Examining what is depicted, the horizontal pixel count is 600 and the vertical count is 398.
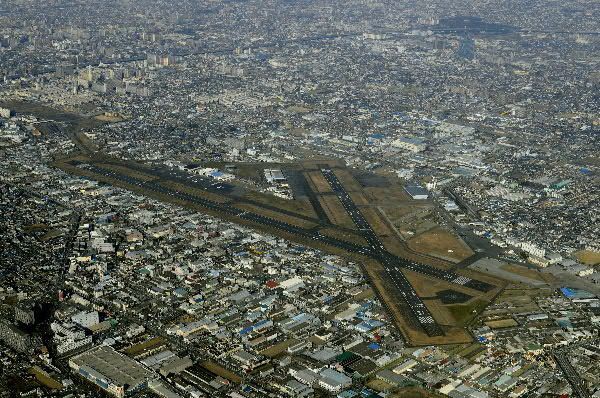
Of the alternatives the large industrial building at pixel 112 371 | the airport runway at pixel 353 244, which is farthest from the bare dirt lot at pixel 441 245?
the large industrial building at pixel 112 371

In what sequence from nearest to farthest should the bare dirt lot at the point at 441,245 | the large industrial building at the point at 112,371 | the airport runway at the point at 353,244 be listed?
the large industrial building at the point at 112,371 < the airport runway at the point at 353,244 < the bare dirt lot at the point at 441,245

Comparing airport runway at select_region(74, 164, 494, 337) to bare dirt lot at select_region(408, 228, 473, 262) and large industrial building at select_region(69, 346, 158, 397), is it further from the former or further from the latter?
large industrial building at select_region(69, 346, 158, 397)

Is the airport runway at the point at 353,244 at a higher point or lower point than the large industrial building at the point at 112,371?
lower

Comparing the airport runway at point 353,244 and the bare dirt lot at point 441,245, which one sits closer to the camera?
the airport runway at point 353,244

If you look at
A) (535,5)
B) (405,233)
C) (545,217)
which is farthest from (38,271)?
(535,5)

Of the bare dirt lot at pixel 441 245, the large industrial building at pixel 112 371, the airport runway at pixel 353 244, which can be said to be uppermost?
the large industrial building at pixel 112 371

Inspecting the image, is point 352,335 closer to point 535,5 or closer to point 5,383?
point 5,383

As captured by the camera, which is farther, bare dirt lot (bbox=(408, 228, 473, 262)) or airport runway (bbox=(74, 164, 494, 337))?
bare dirt lot (bbox=(408, 228, 473, 262))

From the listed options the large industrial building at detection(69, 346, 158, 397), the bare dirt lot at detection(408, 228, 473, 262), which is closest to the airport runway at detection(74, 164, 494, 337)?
the bare dirt lot at detection(408, 228, 473, 262)

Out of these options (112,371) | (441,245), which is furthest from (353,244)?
(112,371)

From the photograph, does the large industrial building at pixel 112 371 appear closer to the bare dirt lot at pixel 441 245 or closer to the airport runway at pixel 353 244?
the airport runway at pixel 353 244
